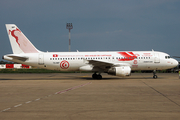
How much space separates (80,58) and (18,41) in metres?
9.10

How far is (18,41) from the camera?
25609 millimetres

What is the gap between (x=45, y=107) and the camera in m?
8.03

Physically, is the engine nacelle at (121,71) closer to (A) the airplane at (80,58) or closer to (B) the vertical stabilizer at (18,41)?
(A) the airplane at (80,58)

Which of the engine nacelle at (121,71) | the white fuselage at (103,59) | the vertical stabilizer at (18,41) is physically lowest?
the engine nacelle at (121,71)

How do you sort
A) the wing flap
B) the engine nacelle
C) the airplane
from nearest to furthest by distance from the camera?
1. the engine nacelle
2. the wing flap
3. the airplane

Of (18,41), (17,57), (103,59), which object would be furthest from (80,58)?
(18,41)

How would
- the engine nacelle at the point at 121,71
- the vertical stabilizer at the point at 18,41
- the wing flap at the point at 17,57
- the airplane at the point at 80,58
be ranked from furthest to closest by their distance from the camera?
the vertical stabilizer at the point at 18,41 → the airplane at the point at 80,58 → the wing flap at the point at 17,57 → the engine nacelle at the point at 121,71

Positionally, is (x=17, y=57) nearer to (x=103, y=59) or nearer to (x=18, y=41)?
(x=18, y=41)

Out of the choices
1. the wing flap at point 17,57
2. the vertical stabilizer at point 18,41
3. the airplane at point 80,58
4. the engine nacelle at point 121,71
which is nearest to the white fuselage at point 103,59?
the airplane at point 80,58

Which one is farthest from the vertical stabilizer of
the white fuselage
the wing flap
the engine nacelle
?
the engine nacelle

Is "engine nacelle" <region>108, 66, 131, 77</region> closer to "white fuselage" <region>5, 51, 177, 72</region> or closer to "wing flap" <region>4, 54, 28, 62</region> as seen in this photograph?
"white fuselage" <region>5, 51, 177, 72</region>

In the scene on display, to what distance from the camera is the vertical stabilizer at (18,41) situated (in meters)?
25.6

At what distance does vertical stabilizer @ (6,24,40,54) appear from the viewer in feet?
83.9

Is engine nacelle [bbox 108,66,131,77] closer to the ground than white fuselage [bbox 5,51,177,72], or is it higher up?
closer to the ground
